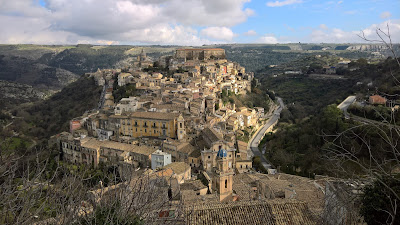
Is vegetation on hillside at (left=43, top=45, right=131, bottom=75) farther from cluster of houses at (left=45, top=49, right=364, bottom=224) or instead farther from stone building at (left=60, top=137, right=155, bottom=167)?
stone building at (left=60, top=137, right=155, bottom=167)

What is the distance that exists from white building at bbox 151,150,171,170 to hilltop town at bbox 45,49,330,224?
0.26 ft

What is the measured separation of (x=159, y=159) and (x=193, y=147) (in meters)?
3.49

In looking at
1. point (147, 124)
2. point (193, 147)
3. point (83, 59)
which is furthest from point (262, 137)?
point (83, 59)

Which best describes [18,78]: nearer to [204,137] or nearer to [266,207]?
[204,137]

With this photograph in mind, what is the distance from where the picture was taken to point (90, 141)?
28.7m

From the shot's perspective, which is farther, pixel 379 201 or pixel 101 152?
pixel 101 152

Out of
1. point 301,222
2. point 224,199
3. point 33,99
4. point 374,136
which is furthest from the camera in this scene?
point 33,99

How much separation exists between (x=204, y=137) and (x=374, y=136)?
13197mm

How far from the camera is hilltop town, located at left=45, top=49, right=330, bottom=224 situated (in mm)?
10341

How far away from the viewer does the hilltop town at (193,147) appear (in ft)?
33.9

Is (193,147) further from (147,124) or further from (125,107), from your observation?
(125,107)

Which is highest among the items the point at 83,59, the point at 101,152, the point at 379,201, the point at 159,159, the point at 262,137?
the point at 379,201

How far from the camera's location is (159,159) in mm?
23453

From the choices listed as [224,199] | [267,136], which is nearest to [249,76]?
[267,136]
